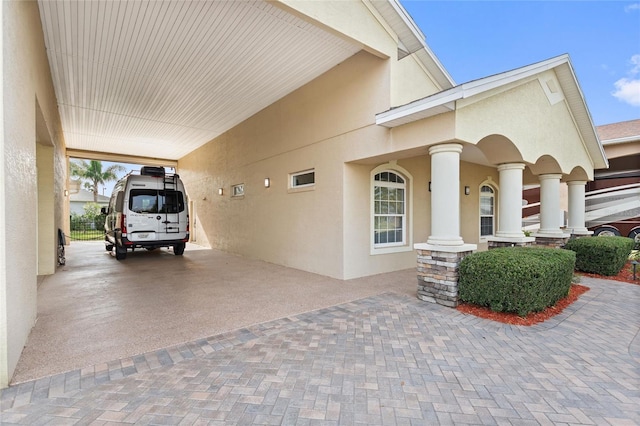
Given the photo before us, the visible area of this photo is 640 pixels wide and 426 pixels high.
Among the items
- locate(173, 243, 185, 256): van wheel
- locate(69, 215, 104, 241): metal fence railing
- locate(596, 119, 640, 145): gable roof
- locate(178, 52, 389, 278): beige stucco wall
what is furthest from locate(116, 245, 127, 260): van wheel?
locate(596, 119, 640, 145): gable roof

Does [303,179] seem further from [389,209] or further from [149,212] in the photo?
[149,212]

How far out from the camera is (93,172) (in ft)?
98.2

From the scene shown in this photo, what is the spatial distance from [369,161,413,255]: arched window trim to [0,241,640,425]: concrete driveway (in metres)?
2.24

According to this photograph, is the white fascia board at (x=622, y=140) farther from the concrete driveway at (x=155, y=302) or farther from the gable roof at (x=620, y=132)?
the concrete driveway at (x=155, y=302)

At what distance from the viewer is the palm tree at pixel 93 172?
1164 inches

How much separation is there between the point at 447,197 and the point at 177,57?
19.7ft

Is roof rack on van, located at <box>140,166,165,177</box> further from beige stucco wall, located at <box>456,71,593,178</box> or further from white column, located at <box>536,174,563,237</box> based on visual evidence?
white column, located at <box>536,174,563,237</box>

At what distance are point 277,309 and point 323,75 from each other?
214 inches

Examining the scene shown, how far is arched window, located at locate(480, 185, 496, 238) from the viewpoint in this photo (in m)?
10.4

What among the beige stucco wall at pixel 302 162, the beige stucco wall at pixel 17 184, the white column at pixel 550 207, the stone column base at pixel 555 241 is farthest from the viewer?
the white column at pixel 550 207

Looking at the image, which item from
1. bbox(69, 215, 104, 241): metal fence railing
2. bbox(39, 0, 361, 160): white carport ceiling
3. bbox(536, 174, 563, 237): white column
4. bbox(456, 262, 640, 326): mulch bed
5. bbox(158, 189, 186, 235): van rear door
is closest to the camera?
bbox(456, 262, 640, 326): mulch bed

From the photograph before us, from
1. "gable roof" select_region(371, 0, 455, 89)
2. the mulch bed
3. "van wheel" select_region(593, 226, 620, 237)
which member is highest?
"gable roof" select_region(371, 0, 455, 89)

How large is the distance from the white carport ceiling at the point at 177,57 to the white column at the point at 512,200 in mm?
4121

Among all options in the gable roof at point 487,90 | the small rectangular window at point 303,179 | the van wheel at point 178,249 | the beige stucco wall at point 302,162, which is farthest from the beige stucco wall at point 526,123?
the van wheel at point 178,249
